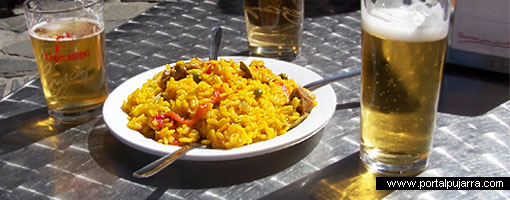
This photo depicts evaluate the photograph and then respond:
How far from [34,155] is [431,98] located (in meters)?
0.91

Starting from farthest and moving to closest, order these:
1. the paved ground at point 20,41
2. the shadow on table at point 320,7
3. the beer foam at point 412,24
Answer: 1. the paved ground at point 20,41
2. the shadow on table at point 320,7
3. the beer foam at point 412,24

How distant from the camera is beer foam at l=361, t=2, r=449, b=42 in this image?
1.15 meters

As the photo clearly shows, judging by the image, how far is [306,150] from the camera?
1.41 meters

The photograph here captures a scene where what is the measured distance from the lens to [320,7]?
8.03 feet

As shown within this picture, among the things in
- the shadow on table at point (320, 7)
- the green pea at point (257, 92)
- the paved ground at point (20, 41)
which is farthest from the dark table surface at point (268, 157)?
the paved ground at point (20, 41)

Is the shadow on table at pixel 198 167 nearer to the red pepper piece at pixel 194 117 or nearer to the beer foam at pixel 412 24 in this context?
the red pepper piece at pixel 194 117

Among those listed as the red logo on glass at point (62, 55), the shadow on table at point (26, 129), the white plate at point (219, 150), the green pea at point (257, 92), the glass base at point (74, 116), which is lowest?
the shadow on table at point (26, 129)

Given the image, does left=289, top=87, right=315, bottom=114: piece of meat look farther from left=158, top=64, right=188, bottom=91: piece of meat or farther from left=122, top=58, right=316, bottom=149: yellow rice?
left=158, top=64, right=188, bottom=91: piece of meat

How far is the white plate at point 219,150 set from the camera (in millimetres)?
1275

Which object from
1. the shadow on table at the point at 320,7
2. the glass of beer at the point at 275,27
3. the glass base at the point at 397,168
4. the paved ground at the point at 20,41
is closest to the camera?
the glass base at the point at 397,168

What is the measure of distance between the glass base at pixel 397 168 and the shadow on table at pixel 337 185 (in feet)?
0.06

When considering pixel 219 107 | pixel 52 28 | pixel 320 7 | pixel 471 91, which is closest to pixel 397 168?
pixel 219 107

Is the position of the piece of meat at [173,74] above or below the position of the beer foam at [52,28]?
below

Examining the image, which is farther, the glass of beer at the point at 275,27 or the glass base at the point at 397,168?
the glass of beer at the point at 275,27
